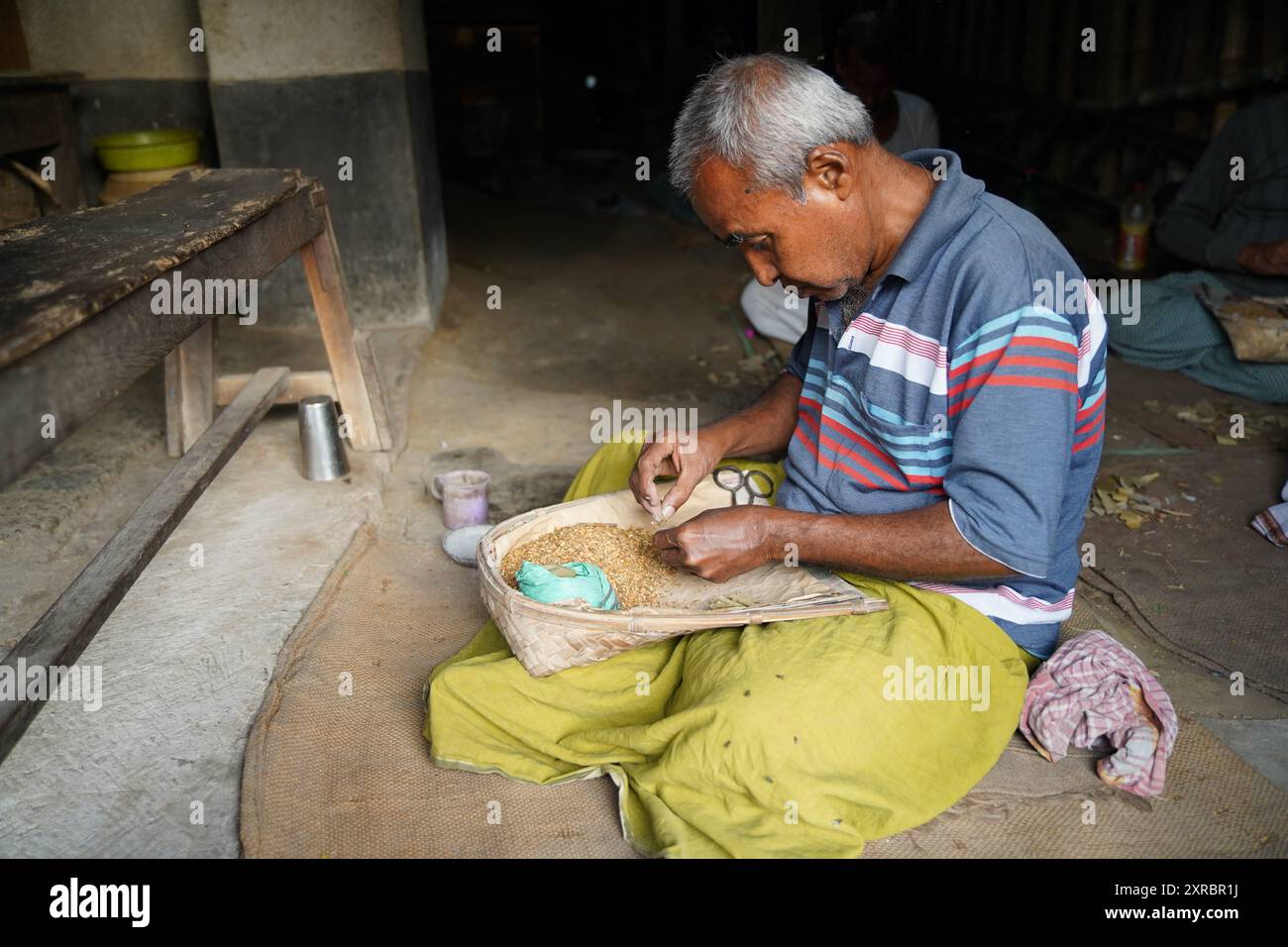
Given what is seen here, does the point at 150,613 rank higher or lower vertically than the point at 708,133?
lower

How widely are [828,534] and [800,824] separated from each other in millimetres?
512

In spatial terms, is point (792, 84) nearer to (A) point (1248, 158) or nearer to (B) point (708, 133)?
(B) point (708, 133)

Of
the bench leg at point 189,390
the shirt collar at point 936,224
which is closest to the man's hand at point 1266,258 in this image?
the shirt collar at point 936,224

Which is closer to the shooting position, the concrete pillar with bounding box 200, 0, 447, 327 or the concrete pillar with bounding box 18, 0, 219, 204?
the concrete pillar with bounding box 200, 0, 447, 327

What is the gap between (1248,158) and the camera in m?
4.38

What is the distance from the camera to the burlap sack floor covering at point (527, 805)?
75.5 inches

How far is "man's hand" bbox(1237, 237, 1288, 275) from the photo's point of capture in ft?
13.6

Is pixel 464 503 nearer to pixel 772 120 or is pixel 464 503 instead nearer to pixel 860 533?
pixel 860 533

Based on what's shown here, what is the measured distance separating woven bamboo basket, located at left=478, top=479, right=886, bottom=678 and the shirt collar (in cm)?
61

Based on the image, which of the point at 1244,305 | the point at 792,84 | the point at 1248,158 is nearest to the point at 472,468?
the point at 792,84

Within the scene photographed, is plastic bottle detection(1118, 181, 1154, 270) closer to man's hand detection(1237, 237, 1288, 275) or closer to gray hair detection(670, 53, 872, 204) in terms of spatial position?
man's hand detection(1237, 237, 1288, 275)

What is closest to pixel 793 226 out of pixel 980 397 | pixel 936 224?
pixel 936 224

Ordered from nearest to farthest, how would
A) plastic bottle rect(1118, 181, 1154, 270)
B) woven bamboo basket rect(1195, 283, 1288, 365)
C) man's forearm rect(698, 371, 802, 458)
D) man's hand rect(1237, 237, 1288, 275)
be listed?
man's forearm rect(698, 371, 802, 458)
woven bamboo basket rect(1195, 283, 1288, 365)
man's hand rect(1237, 237, 1288, 275)
plastic bottle rect(1118, 181, 1154, 270)

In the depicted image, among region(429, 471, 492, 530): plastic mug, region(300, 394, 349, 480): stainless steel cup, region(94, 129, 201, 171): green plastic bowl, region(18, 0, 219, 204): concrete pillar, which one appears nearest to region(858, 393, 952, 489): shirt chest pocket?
region(429, 471, 492, 530): plastic mug
